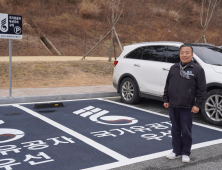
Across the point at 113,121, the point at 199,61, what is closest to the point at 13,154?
the point at 113,121

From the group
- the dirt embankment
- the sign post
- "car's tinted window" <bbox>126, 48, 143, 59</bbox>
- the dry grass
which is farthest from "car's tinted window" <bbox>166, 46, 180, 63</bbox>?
the dry grass

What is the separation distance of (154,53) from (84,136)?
343 centimetres

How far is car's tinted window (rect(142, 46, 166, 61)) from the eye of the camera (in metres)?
7.39

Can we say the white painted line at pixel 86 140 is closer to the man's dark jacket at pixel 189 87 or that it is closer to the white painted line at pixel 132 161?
the white painted line at pixel 132 161

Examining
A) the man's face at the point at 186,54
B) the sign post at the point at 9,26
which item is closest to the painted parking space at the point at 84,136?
the man's face at the point at 186,54

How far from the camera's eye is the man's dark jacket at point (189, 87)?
12.6ft

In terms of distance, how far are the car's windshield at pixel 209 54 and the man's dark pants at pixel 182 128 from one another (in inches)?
115

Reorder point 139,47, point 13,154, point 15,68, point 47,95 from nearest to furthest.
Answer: point 13,154 → point 139,47 → point 47,95 → point 15,68

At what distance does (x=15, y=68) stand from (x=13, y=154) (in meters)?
9.43

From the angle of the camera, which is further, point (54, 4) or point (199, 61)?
point (54, 4)

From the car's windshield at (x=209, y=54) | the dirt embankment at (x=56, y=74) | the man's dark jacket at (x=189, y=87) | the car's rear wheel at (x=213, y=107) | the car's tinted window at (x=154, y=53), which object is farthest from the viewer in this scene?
the dirt embankment at (x=56, y=74)

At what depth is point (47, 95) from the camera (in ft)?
29.1

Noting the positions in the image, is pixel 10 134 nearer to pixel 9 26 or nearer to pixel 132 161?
pixel 132 161

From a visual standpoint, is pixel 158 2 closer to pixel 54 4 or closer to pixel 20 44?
pixel 54 4
